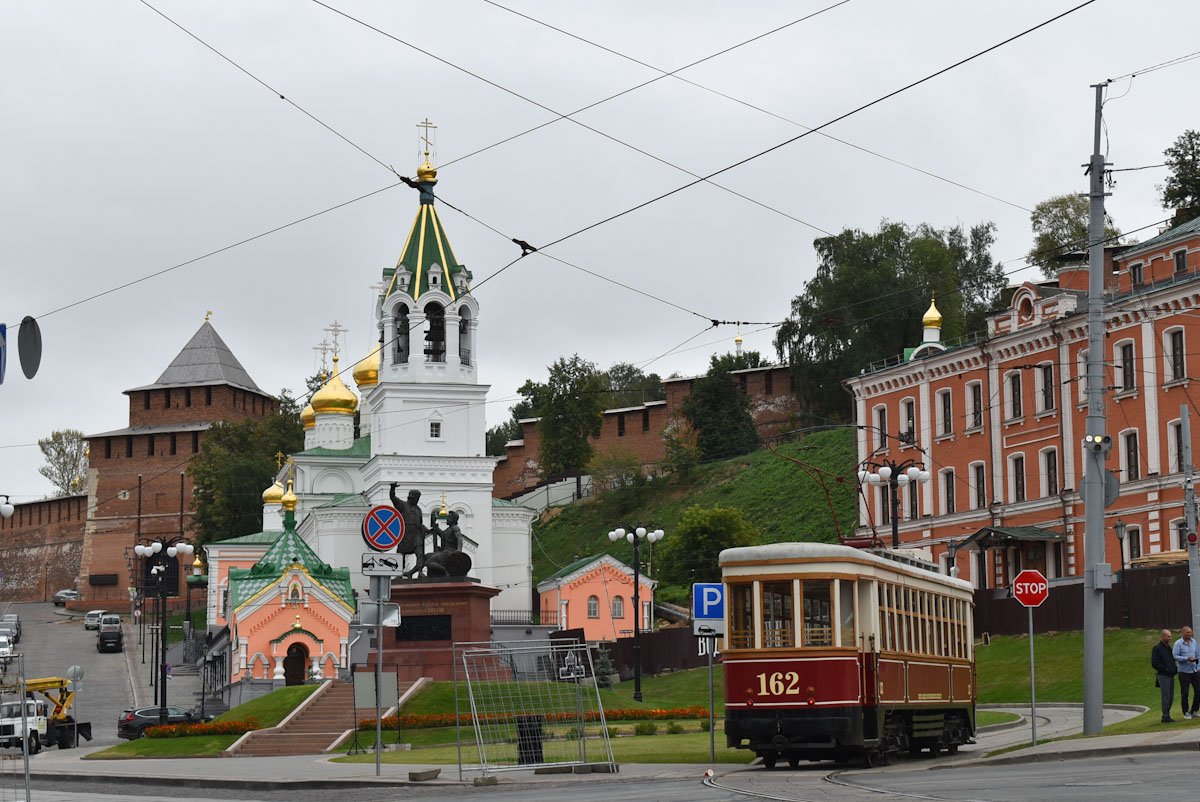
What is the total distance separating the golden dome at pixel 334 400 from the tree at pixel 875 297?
916 inches

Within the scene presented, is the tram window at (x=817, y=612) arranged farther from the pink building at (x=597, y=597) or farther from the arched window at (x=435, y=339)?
the pink building at (x=597, y=597)

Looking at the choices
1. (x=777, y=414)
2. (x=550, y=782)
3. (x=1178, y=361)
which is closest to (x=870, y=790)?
(x=550, y=782)

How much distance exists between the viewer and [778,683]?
20828 millimetres

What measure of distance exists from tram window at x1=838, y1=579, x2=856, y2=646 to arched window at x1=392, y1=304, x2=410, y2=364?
4780 cm

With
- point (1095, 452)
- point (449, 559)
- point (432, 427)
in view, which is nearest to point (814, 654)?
point (1095, 452)

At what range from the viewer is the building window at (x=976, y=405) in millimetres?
57625

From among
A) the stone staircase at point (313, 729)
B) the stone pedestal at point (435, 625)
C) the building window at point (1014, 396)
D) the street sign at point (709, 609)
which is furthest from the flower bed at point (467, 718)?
the building window at point (1014, 396)

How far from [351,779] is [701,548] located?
1932 inches

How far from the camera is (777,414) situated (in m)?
97.3

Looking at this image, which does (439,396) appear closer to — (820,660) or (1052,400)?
(1052,400)

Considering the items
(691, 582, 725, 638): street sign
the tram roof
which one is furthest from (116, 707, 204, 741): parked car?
the tram roof

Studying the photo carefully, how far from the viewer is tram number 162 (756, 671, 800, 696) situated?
2073 centimetres

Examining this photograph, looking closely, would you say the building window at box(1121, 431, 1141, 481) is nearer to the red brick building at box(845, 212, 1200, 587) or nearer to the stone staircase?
the red brick building at box(845, 212, 1200, 587)

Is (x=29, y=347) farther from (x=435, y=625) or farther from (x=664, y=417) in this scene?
(x=664, y=417)
